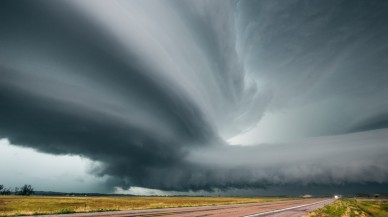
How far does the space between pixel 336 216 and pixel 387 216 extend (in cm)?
3496

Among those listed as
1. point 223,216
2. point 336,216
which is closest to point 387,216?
point 336,216

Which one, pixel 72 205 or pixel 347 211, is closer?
pixel 347 211

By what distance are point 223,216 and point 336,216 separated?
20.1 m

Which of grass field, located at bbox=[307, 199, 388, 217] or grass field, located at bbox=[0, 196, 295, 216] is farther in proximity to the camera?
grass field, located at bbox=[307, 199, 388, 217]

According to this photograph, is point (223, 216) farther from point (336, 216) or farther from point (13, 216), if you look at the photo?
point (13, 216)

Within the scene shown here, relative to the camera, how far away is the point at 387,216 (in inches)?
2424

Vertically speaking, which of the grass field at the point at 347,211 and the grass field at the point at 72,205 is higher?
the grass field at the point at 72,205

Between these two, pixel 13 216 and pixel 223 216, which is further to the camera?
pixel 223 216

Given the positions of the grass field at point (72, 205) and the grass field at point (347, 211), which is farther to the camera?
the grass field at point (347, 211)

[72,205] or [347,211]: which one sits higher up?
[72,205]

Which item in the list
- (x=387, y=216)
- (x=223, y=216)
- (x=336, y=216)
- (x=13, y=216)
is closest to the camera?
(x=13, y=216)

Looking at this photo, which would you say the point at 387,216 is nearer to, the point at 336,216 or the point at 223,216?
the point at 336,216

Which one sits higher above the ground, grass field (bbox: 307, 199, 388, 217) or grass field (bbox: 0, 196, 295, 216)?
grass field (bbox: 0, 196, 295, 216)

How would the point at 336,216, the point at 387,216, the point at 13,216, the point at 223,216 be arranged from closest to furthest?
the point at 13,216 → the point at 223,216 → the point at 336,216 → the point at 387,216
